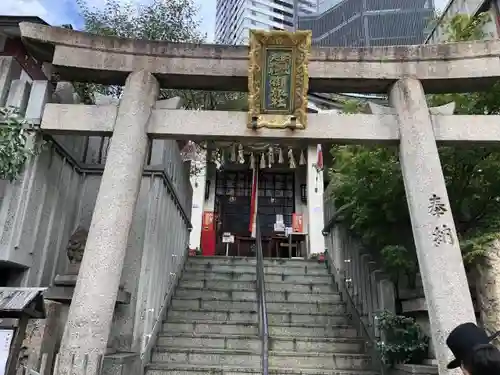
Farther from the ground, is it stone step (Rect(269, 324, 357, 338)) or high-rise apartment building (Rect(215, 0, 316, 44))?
high-rise apartment building (Rect(215, 0, 316, 44))

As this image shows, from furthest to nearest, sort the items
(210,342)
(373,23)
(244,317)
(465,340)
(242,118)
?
(373,23) → (244,317) → (210,342) → (242,118) → (465,340)

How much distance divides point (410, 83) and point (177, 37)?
21.0ft

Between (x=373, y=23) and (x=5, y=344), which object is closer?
(x=5, y=344)

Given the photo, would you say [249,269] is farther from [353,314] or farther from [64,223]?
[64,223]

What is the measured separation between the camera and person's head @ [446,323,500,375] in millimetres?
1870

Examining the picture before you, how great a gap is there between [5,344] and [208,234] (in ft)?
34.6

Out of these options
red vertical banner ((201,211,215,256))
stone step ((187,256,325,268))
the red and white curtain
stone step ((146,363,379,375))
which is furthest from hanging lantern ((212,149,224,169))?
stone step ((146,363,379,375))

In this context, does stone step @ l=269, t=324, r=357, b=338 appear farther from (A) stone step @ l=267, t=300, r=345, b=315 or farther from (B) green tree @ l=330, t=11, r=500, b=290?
(B) green tree @ l=330, t=11, r=500, b=290

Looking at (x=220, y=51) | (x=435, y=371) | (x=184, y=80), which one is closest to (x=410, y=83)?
(x=220, y=51)

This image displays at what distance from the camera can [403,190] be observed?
20.2 feet

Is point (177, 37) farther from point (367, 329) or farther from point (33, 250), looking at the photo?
point (367, 329)

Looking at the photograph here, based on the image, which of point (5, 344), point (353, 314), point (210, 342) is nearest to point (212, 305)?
point (210, 342)

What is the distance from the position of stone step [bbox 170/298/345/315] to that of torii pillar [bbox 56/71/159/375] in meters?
2.87

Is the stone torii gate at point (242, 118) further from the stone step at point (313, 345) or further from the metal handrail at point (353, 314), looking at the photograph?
the stone step at point (313, 345)
